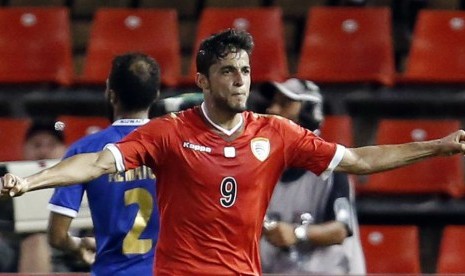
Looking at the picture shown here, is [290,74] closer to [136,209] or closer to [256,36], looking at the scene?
[256,36]

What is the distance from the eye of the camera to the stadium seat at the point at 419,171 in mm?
8859

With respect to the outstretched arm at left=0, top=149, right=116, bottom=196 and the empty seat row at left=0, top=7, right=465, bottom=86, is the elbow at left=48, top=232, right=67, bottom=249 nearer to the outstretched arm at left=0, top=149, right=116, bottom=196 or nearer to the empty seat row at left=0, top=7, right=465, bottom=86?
the outstretched arm at left=0, top=149, right=116, bottom=196

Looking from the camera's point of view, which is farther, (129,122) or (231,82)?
(129,122)

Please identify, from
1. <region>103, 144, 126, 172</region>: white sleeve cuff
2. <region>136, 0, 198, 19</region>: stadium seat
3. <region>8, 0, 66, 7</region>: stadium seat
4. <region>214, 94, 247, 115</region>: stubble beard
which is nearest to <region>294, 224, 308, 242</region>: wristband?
<region>214, 94, 247, 115</region>: stubble beard

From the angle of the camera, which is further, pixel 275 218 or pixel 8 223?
pixel 8 223

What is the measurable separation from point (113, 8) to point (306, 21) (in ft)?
4.69

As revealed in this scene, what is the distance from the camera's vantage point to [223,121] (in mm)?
5133

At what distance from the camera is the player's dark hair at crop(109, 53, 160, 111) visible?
224 inches

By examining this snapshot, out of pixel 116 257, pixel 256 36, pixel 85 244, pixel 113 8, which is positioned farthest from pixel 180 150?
pixel 113 8

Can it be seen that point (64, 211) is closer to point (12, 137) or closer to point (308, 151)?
point (308, 151)

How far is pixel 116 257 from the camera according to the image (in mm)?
5633

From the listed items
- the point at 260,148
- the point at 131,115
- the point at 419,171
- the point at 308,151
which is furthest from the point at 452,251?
the point at 260,148

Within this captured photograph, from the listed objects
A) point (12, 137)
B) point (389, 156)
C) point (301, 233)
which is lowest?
point (12, 137)

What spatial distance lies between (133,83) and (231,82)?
732 millimetres
